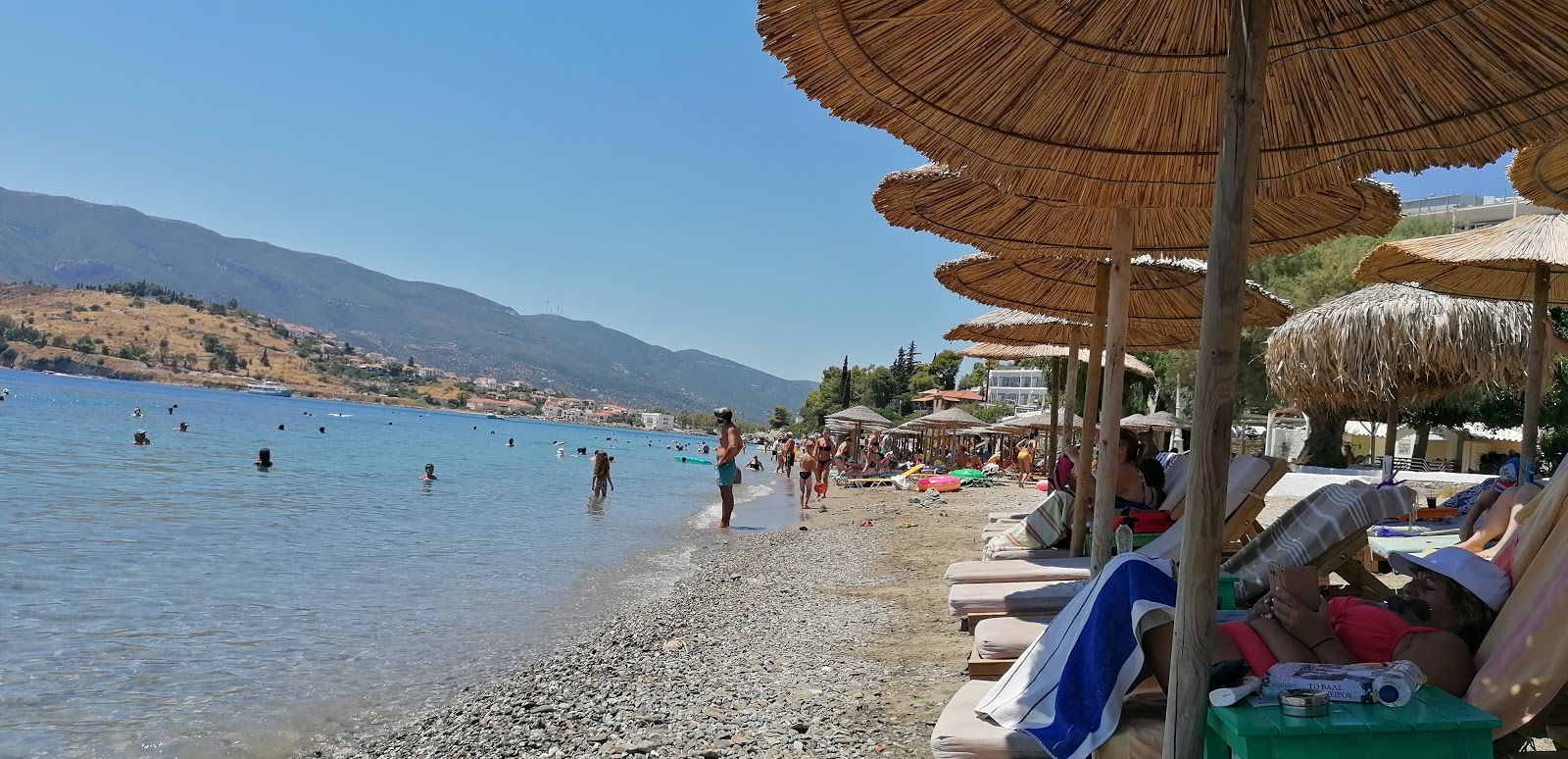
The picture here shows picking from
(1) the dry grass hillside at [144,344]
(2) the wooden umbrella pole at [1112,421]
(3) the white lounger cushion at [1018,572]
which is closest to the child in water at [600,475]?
(3) the white lounger cushion at [1018,572]

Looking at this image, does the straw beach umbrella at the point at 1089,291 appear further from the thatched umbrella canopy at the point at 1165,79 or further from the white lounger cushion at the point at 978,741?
the white lounger cushion at the point at 978,741

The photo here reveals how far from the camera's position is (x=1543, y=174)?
465 cm

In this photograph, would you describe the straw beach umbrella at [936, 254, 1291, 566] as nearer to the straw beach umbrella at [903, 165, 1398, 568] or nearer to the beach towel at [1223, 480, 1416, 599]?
the straw beach umbrella at [903, 165, 1398, 568]

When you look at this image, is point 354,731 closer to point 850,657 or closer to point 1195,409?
point 850,657

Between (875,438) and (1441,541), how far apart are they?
35806 millimetres

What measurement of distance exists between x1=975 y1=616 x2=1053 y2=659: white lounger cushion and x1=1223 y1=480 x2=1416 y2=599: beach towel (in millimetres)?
957

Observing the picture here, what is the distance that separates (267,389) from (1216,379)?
138 metres

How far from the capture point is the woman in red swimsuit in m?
2.52

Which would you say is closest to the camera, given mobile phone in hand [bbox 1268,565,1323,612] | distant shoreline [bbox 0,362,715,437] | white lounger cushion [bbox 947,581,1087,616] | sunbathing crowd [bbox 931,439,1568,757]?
sunbathing crowd [bbox 931,439,1568,757]

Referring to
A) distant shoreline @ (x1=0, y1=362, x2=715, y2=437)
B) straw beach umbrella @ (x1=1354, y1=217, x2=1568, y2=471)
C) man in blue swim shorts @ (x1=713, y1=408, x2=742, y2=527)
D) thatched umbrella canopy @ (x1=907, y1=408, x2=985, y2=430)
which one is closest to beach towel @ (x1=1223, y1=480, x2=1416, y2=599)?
straw beach umbrella @ (x1=1354, y1=217, x2=1568, y2=471)

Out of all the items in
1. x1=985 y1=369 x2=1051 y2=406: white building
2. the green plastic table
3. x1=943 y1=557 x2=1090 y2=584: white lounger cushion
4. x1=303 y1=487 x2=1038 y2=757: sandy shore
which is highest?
x1=985 y1=369 x2=1051 y2=406: white building

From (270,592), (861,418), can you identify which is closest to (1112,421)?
(270,592)

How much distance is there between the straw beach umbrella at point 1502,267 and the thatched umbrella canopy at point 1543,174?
105 cm

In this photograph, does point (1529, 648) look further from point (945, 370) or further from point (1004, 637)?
point (945, 370)
